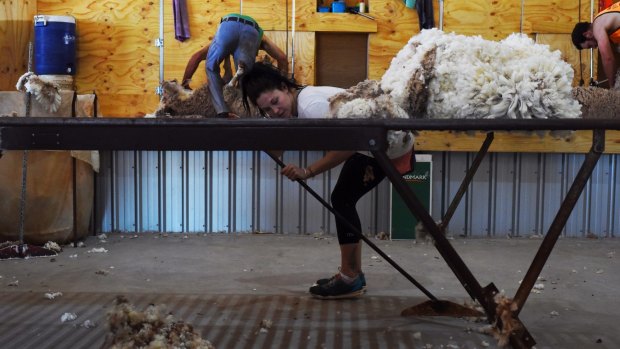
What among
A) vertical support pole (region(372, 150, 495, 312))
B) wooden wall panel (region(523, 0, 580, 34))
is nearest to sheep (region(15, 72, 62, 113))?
vertical support pole (region(372, 150, 495, 312))

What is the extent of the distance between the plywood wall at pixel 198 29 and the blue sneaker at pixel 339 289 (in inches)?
91.5

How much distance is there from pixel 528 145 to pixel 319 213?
1.78m

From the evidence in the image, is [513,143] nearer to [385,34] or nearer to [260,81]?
[385,34]

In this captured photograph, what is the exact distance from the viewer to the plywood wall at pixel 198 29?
548cm

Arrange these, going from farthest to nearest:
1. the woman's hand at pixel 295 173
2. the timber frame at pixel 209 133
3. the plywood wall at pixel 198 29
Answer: the plywood wall at pixel 198 29
the woman's hand at pixel 295 173
the timber frame at pixel 209 133

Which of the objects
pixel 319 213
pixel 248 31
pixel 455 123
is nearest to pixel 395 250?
pixel 319 213

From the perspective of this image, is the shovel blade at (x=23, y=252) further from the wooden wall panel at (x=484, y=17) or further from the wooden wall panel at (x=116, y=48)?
the wooden wall panel at (x=484, y=17)

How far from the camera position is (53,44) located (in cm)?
522

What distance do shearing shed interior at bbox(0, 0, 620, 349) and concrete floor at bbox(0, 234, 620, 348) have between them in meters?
0.02

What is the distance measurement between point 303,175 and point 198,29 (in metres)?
3.02

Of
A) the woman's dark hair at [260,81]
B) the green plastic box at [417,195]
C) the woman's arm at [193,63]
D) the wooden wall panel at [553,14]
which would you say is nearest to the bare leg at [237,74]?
the woman's arm at [193,63]

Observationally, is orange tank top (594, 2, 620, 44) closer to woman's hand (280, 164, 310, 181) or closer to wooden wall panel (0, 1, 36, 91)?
woman's hand (280, 164, 310, 181)

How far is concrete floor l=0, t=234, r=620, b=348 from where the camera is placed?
293cm

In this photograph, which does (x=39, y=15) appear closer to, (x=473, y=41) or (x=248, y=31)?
(x=248, y=31)
